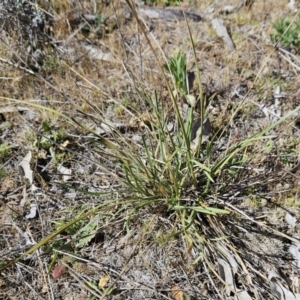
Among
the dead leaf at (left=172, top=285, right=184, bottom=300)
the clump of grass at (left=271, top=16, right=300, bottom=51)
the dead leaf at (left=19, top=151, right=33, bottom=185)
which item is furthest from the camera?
the clump of grass at (left=271, top=16, right=300, bottom=51)

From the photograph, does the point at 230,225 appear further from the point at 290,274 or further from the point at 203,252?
the point at 290,274

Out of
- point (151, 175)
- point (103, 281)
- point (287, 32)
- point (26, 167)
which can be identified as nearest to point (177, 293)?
point (103, 281)

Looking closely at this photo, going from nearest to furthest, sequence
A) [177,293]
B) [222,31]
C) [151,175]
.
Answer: [177,293]
[151,175]
[222,31]

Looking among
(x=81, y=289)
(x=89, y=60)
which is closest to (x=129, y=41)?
(x=89, y=60)

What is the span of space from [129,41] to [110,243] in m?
1.53

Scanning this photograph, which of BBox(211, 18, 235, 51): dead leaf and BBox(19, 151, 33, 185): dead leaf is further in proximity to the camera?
BBox(211, 18, 235, 51): dead leaf

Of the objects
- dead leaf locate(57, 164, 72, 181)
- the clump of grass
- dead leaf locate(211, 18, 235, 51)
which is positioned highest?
the clump of grass

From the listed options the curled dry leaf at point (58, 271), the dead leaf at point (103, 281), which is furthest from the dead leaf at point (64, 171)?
the dead leaf at point (103, 281)

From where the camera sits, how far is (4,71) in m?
2.63

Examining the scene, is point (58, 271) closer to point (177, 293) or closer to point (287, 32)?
point (177, 293)

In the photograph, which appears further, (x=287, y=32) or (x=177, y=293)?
(x=287, y=32)

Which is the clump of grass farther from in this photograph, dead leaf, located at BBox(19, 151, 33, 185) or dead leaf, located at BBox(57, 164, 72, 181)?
dead leaf, located at BBox(19, 151, 33, 185)

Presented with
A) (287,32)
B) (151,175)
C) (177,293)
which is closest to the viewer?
(177,293)

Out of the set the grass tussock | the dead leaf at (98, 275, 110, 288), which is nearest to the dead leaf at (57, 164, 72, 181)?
the grass tussock
